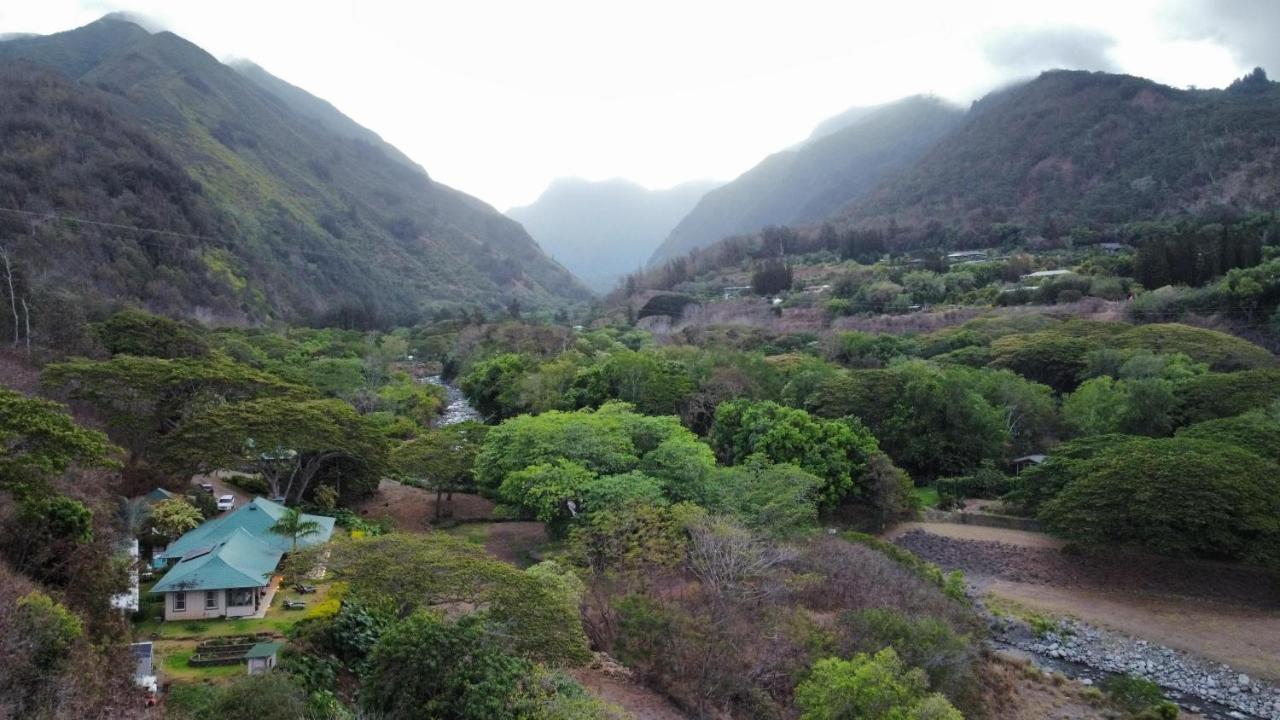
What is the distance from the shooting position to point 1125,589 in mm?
23672

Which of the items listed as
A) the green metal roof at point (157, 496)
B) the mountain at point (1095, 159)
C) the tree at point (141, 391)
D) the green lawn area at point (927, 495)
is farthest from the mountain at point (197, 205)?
the mountain at point (1095, 159)

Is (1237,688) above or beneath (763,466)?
beneath

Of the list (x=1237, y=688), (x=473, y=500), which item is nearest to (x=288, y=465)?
(x=473, y=500)

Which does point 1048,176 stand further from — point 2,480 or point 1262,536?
point 2,480

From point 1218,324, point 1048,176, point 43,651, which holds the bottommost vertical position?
point 43,651

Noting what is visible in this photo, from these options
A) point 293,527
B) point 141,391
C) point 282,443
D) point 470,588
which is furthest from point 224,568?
point 141,391

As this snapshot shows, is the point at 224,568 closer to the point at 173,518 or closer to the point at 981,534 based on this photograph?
the point at 173,518

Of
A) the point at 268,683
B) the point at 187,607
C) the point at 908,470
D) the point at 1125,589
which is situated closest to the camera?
the point at 268,683

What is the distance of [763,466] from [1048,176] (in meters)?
115

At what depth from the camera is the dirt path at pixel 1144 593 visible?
805 inches

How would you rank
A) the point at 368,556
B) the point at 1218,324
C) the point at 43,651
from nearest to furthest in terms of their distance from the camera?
the point at 43,651
the point at 368,556
the point at 1218,324

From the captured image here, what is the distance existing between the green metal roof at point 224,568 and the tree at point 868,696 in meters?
13.7

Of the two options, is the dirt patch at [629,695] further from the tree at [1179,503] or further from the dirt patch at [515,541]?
the tree at [1179,503]

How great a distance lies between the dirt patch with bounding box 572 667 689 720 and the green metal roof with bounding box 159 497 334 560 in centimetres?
941
